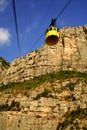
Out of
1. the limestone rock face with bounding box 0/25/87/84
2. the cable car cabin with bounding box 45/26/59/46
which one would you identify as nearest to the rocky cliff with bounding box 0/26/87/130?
the limestone rock face with bounding box 0/25/87/84

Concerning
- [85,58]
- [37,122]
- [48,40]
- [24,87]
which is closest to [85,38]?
[85,58]

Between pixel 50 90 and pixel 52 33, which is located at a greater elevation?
pixel 50 90

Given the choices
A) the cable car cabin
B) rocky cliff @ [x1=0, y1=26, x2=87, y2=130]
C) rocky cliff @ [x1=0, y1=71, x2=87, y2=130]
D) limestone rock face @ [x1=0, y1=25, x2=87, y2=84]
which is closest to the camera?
the cable car cabin

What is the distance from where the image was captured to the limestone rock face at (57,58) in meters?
80.5

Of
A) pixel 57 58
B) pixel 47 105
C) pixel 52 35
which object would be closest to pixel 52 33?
pixel 52 35

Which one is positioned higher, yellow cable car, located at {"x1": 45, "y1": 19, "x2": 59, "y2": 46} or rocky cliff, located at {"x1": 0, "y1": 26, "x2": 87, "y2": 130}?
rocky cliff, located at {"x1": 0, "y1": 26, "x2": 87, "y2": 130}

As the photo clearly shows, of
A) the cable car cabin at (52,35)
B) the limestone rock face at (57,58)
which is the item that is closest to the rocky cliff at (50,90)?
the limestone rock face at (57,58)

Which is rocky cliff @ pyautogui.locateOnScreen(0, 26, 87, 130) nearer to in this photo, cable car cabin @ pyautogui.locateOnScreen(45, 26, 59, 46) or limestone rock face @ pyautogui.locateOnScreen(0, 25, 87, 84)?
limestone rock face @ pyautogui.locateOnScreen(0, 25, 87, 84)

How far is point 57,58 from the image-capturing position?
268ft

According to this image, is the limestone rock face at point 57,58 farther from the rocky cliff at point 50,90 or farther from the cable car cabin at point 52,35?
the cable car cabin at point 52,35

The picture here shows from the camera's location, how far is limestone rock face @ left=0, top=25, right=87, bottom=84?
264 feet

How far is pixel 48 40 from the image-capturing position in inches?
530

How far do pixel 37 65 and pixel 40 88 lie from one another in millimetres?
17006

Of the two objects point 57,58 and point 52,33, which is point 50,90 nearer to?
point 57,58
